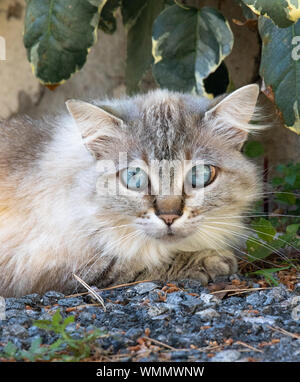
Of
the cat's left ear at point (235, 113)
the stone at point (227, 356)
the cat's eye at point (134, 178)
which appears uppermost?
the cat's left ear at point (235, 113)

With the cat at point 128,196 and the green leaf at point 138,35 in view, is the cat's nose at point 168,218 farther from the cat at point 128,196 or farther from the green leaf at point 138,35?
the green leaf at point 138,35

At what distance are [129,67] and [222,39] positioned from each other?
84 centimetres

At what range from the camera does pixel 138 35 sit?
3.85 metres

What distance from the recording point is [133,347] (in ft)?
6.16

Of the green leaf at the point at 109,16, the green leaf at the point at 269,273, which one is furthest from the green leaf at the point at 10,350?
the green leaf at the point at 109,16

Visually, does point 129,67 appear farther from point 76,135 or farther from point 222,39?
point 76,135

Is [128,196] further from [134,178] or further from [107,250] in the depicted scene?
[107,250]

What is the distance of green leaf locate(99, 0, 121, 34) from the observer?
3920 millimetres

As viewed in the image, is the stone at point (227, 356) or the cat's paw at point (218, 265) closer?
the stone at point (227, 356)

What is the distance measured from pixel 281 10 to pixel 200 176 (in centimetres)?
84

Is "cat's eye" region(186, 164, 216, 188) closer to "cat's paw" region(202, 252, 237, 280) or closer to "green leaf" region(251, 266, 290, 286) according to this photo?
"cat's paw" region(202, 252, 237, 280)

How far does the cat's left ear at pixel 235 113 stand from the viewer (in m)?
2.50
